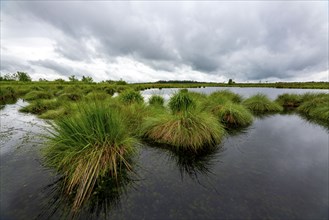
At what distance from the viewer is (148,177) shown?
4418mm

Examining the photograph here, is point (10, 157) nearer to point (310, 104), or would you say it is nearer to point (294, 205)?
point (294, 205)

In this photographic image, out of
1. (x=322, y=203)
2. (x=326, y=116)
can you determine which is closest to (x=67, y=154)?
(x=322, y=203)

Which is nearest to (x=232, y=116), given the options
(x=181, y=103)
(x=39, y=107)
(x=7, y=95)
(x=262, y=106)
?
(x=181, y=103)

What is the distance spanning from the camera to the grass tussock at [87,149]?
3725mm

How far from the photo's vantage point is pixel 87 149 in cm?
411

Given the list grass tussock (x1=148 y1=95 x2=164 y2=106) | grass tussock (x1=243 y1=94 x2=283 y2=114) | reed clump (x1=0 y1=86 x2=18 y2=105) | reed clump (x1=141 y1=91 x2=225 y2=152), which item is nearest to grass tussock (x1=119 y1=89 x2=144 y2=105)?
grass tussock (x1=148 y1=95 x2=164 y2=106)

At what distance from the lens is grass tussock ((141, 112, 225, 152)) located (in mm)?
6336

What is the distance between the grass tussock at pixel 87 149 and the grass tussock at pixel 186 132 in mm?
2082

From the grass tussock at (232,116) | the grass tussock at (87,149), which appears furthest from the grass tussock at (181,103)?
the grass tussock at (87,149)

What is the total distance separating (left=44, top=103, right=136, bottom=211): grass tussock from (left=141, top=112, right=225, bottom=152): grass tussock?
6.83 ft

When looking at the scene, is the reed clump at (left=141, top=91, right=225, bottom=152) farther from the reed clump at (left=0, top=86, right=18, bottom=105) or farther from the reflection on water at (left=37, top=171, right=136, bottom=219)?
the reed clump at (left=0, top=86, right=18, bottom=105)

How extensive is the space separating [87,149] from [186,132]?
360 cm

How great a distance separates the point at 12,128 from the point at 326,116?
19820 millimetres

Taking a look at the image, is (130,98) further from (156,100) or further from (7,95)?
(7,95)
